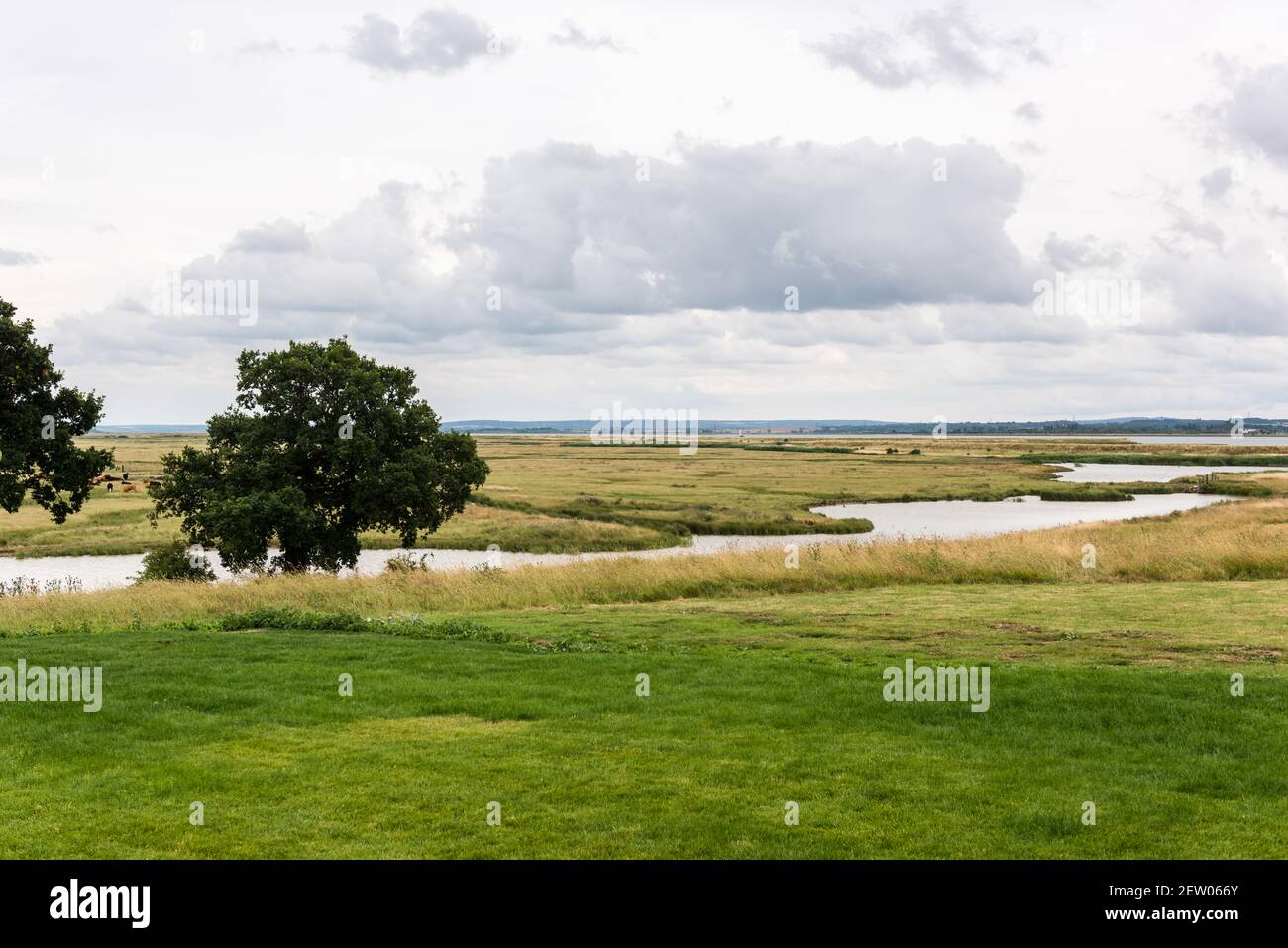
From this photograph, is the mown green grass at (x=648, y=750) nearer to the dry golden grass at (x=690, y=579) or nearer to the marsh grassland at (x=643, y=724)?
the marsh grassland at (x=643, y=724)

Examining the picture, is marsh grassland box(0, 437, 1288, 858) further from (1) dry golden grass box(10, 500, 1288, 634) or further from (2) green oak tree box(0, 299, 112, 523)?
(2) green oak tree box(0, 299, 112, 523)

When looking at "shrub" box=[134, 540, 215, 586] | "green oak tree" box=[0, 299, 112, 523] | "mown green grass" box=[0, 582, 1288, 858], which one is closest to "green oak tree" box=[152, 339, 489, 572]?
"shrub" box=[134, 540, 215, 586]

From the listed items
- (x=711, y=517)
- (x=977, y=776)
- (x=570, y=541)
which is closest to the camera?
(x=977, y=776)

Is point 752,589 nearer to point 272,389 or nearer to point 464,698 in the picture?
point 464,698

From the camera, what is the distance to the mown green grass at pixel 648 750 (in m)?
9.52

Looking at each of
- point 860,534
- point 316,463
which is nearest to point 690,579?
point 316,463

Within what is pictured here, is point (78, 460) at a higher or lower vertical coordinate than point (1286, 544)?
higher

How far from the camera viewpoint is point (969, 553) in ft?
112

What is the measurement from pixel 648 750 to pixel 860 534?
2319 inches

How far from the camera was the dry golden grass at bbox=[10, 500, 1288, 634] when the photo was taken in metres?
27.1

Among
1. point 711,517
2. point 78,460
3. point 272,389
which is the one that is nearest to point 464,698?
point 78,460

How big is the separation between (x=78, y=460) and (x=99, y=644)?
13.6 meters

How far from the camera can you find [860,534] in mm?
69438

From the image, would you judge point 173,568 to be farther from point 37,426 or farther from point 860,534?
point 860,534
